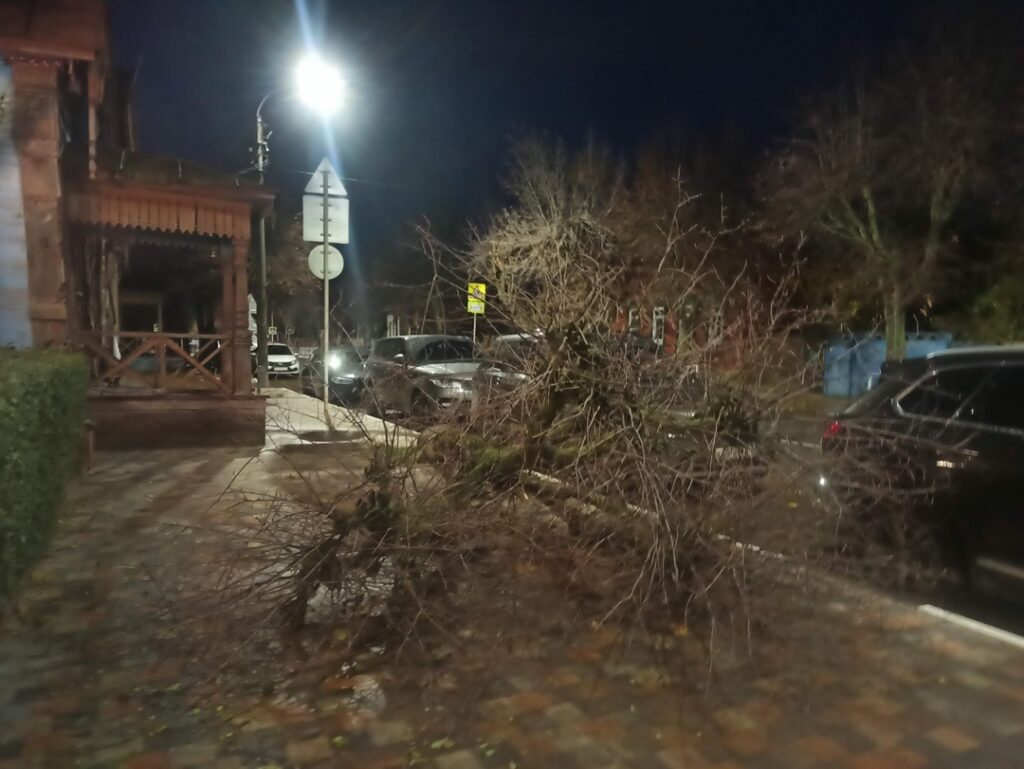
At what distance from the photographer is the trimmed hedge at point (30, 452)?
4.45 metres

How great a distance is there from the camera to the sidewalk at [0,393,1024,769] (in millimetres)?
3473

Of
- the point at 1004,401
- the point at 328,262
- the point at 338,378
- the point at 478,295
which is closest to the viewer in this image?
the point at 1004,401

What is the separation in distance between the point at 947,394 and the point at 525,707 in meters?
3.65

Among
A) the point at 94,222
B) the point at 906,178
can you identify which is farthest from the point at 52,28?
the point at 906,178

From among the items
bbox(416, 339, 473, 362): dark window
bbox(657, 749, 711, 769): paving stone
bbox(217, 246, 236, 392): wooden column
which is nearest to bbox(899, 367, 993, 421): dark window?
bbox(657, 749, 711, 769): paving stone

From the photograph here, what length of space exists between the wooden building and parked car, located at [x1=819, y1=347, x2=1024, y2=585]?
6.55m

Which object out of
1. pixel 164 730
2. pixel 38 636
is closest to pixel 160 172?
pixel 38 636

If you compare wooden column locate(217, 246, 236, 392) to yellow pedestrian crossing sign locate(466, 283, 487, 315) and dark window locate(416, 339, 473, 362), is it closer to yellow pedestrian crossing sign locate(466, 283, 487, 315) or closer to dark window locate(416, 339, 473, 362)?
dark window locate(416, 339, 473, 362)

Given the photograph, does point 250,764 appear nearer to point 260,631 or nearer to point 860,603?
point 260,631

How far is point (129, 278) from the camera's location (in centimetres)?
2219

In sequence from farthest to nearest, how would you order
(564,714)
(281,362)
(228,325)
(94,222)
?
(281,362) < (228,325) < (94,222) < (564,714)

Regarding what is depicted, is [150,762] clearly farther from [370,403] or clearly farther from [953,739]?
[953,739]

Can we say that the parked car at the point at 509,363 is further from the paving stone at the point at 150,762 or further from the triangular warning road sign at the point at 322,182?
the triangular warning road sign at the point at 322,182

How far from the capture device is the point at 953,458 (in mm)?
5508
